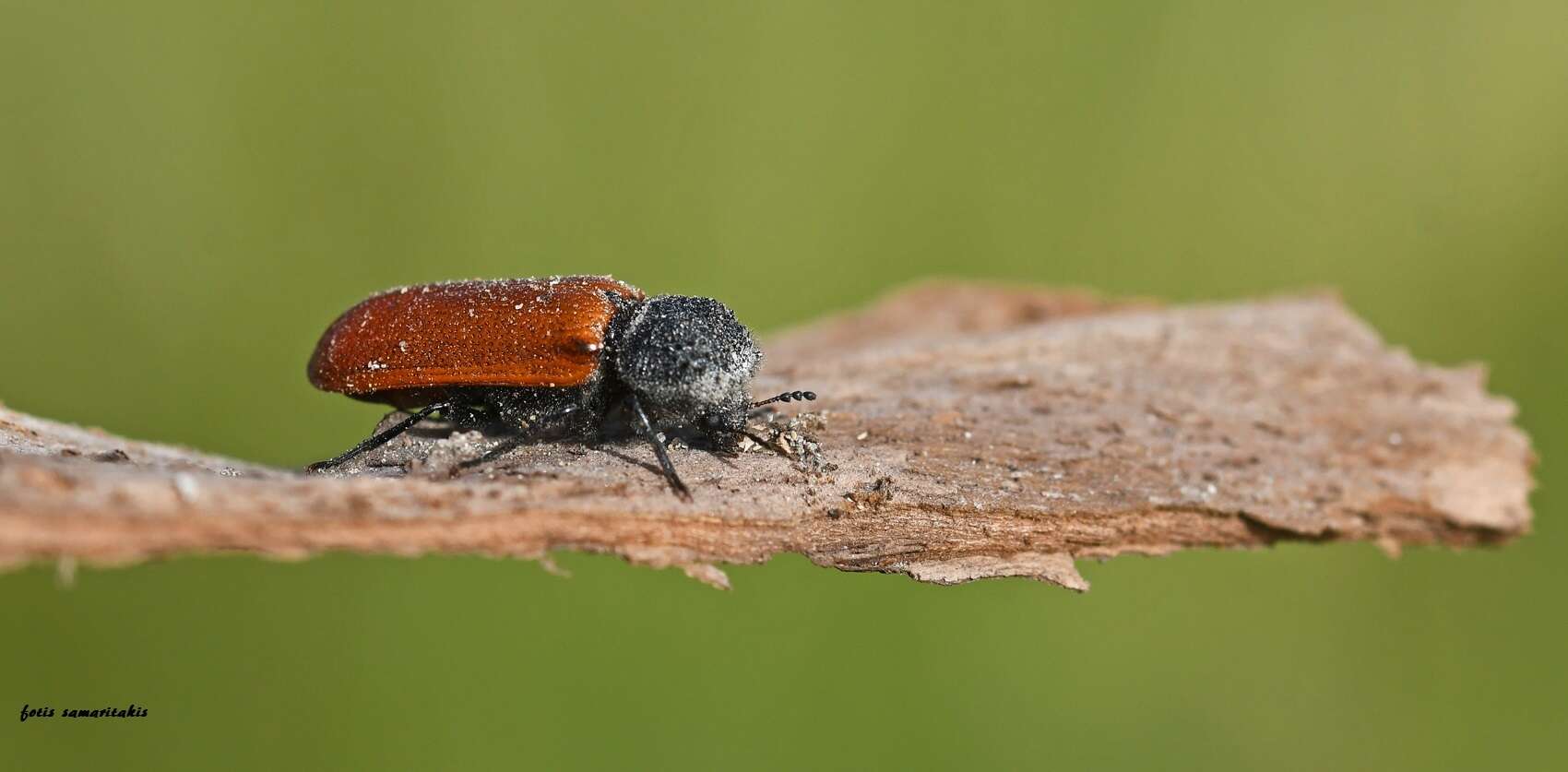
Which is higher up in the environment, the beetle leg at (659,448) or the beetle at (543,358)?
the beetle at (543,358)

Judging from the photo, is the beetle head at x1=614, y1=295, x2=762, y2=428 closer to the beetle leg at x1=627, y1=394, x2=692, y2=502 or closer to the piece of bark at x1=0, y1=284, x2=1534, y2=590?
the beetle leg at x1=627, y1=394, x2=692, y2=502

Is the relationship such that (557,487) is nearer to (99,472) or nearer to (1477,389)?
(99,472)

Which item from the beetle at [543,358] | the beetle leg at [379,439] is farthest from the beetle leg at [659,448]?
the beetle leg at [379,439]

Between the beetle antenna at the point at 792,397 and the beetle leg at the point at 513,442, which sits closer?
the beetle leg at the point at 513,442

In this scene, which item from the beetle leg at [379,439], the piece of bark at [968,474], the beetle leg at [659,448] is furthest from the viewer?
the beetle leg at [379,439]

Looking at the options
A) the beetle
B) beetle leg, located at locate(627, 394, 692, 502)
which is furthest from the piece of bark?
the beetle

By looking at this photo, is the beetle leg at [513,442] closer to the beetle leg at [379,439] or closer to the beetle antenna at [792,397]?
the beetle leg at [379,439]

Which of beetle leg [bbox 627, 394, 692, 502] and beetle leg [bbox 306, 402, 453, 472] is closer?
beetle leg [bbox 627, 394, 692, 502]
